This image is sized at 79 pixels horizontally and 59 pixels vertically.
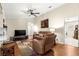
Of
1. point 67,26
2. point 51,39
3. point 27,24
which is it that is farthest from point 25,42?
point 67,26

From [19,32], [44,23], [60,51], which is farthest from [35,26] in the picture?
[60,51]

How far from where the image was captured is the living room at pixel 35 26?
86.1 inches

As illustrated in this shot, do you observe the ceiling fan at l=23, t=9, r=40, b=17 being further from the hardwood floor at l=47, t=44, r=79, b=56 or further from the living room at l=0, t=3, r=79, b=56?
the hardwood floor at l=47, t=44, r=79, b=56

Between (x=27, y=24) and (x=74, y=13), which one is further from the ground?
(x=74, y=13)

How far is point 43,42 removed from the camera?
2244mm

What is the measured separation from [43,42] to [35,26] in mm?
347

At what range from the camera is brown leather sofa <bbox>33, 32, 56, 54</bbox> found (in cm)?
224

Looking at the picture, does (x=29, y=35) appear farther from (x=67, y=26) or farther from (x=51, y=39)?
(x=67, y=26)

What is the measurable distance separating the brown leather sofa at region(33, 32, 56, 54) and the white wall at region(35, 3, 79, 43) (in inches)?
6.3

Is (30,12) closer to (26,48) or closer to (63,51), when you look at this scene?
(26,48)

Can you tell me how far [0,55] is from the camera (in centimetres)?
220

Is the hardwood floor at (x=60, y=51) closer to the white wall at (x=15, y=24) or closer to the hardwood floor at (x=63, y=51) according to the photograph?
the hardwood floor at (x=63, y=51)

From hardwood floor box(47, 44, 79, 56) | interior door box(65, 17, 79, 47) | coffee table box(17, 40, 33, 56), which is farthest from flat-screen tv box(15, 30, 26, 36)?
interior door box(65, 17, 79, 47)

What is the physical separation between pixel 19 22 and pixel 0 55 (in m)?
0.72
